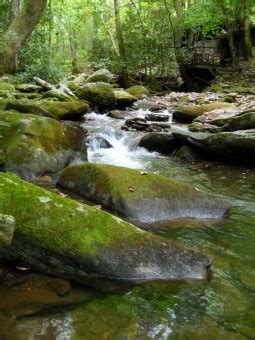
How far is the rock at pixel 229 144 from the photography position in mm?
8312

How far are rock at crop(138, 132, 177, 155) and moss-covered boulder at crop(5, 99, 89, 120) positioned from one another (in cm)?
243

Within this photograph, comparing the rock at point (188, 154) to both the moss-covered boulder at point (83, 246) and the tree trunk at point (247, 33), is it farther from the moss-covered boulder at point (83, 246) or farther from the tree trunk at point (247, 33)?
the tree trunk at point (247, 33)

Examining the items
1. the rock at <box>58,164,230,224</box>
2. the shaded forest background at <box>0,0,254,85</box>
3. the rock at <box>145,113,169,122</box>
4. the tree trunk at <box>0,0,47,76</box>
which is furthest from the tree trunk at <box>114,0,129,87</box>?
the rock at <box>58,164,230,224</box>

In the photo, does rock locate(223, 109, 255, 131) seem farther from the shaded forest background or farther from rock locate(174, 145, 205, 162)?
the shaded forest background

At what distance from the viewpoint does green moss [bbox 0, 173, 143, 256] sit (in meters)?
3.62

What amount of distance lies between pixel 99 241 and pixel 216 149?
18.0 feet

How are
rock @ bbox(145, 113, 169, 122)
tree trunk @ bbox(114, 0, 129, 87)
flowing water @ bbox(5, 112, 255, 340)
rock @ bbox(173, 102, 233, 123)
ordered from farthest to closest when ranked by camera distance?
1. tree trunk @ bbox(114, 0, 129, 87)
2. rock @ bbox(145, 113, 169, 122)
3. rock @ bbox(173, 102, 233, 123)
4. flowing water @ bbox(5, 112, 255, 340)

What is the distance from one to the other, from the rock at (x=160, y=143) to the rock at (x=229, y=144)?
0.87 meters

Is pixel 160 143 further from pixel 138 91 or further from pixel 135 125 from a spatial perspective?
pixel 138 91

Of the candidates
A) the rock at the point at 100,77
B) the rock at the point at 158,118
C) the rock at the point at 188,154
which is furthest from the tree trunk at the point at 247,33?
the rock at the point at 188,154

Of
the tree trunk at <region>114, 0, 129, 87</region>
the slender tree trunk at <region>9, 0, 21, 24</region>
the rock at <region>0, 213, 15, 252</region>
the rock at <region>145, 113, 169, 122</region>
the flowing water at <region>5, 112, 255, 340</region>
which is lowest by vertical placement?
the flowing water at <region>5, 112, 255, 340</region>

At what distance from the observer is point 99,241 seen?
3.74 meters

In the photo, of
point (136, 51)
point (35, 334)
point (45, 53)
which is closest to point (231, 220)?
point (35, 334)

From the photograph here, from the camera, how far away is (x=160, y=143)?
10023mm
